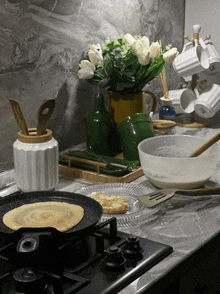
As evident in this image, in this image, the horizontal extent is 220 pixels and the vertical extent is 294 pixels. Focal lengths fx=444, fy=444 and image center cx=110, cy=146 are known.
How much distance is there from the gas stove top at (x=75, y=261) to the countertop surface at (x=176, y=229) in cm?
3

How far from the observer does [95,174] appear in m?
1.50

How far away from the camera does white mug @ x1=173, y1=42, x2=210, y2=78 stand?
206 cm

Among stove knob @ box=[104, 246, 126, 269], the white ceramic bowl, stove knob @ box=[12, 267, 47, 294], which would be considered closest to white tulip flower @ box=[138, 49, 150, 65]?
the white ceramic bowl

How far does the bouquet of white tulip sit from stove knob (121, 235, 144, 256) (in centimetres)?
82

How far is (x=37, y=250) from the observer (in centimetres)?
88

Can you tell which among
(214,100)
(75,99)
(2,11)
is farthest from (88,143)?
(214,100)

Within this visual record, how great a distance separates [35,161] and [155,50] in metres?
0.68

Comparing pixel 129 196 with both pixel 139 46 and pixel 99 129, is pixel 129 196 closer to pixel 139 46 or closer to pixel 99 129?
pixel 99 129

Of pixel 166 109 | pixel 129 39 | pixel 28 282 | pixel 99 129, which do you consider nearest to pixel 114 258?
pixel 28 282

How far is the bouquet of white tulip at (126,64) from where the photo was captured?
1.66 m

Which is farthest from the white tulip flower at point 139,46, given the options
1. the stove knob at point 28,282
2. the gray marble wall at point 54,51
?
the stove knob at point 28,282

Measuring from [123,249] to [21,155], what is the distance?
460mm

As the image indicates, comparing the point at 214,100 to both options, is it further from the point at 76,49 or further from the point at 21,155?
the point at 21,155

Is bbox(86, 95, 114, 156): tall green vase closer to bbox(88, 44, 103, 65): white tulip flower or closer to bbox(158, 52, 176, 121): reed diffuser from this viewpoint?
bbox(88, 44, 103, 65): white tulip flower
